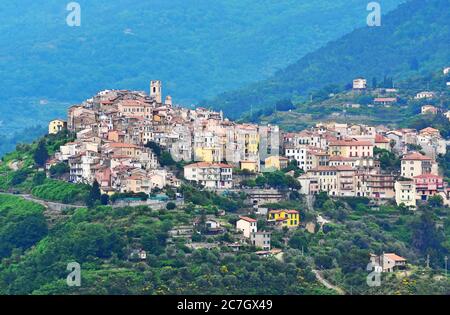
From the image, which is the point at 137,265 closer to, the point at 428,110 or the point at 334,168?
the point at 334,168

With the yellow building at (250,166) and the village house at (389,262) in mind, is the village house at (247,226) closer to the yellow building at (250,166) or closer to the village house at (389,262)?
the village house at (389,262)

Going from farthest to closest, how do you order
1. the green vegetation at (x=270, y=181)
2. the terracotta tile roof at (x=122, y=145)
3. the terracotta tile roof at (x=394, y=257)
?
the terracotta tile roof at (x=122, y=145)
the green vegetation at (x=270, y=181)
the terracotta tile roof at (x=394, y=257)

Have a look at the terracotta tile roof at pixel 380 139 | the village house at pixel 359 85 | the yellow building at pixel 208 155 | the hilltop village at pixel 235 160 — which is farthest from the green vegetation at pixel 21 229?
the village house at pixel 359 85

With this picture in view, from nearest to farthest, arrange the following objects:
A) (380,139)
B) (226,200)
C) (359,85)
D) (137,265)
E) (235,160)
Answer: (137,265) → (226,200) → (235,160) → (380,139) → (359,85)

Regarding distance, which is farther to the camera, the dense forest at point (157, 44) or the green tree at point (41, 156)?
the dense forest at point (157, 44)

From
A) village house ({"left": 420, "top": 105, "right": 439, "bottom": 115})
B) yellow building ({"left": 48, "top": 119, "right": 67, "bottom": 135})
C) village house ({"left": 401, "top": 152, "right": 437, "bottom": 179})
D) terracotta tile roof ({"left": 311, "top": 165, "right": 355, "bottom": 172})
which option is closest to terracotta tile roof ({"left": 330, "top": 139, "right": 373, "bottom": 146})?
village house ({"left": 401, "top": 152, "right": 437, "bottom": 179})

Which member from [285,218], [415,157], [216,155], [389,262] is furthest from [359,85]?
[389,262]
